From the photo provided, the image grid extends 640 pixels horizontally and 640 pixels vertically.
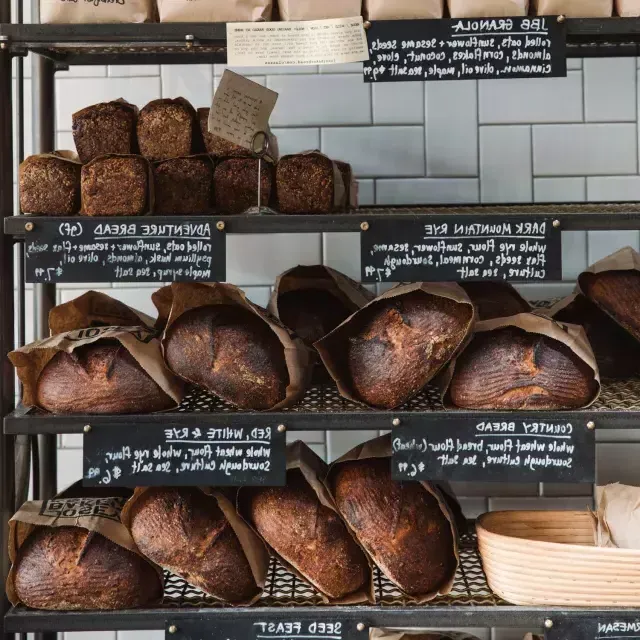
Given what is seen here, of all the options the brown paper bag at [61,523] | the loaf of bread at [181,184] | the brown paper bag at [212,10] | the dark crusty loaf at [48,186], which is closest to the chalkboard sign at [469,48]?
the brown paper bag at [212,10]

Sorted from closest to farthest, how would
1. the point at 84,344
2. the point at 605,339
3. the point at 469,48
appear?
the point at 469,48, the point at 84,344, the point at 605,339

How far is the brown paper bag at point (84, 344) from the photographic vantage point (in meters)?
1.49

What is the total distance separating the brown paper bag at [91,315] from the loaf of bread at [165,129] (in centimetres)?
37

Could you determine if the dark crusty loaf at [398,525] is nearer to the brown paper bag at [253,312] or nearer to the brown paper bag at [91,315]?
the brown paper bag at [253,312]

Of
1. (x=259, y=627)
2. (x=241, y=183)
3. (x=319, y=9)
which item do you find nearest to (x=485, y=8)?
(x=319, y=9)

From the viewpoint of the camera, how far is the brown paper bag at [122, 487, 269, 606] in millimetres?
1513

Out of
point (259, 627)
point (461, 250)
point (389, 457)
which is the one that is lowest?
point (259, 627)

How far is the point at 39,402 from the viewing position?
151cm

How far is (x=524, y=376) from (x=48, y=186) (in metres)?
0.95

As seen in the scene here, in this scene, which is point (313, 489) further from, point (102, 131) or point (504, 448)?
point (102, 131)

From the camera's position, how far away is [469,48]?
139 cm

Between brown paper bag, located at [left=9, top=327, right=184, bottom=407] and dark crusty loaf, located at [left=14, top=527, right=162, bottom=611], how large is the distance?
29 cm

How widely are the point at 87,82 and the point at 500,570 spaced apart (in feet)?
5.09

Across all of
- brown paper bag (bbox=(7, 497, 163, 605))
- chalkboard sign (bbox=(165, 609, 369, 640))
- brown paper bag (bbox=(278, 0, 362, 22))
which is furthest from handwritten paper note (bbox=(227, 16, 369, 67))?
chalkboard sign (bbox=(165, 609, 369, 640))
